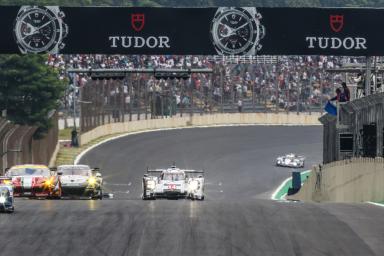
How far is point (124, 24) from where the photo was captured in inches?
1468

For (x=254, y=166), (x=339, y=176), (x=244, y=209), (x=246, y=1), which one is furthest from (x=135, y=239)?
(x=246, y=1)

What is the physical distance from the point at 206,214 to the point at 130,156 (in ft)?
163

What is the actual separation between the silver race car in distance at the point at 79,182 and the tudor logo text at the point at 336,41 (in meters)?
7.93

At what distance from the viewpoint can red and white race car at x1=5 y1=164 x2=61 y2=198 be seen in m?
36.0

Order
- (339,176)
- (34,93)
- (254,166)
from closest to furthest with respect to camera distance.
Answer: (339,176) < (34,93) < (254,166)

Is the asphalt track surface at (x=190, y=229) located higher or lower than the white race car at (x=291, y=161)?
higher

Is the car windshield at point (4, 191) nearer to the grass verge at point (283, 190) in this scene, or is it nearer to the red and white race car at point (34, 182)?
the red and white race car at point (34, 182)

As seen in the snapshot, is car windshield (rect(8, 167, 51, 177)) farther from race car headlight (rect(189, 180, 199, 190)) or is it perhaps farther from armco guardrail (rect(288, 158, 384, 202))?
armco guardrail (rect(288, 158, 384, 202))

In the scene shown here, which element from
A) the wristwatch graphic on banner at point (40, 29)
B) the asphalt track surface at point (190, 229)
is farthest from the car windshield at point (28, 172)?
the asphalt track surface at point (190, 229)

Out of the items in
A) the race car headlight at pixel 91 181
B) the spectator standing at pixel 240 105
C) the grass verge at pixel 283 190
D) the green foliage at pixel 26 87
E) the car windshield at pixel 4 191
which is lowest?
the grass verge at pixel 283 190

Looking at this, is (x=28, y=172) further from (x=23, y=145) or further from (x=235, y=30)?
(x=23, y=145)

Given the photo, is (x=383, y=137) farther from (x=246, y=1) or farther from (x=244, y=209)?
(x=246, y=1)

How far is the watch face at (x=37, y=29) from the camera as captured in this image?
123 feet

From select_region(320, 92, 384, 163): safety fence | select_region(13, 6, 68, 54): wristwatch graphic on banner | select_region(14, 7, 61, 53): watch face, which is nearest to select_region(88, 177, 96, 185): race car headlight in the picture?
select_region(13, 6, 68, 54): wristwatch graphic on banner
